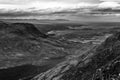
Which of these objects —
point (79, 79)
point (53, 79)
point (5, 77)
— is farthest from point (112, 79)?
point (5, 77)

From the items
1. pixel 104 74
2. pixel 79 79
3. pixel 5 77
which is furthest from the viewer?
pixel 5 77

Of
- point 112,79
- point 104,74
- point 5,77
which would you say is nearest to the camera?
point 112,79

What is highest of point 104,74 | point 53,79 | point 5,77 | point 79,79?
point 104,74

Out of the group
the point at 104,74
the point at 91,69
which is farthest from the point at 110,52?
the point at 104,74

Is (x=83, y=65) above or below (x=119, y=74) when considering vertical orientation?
below

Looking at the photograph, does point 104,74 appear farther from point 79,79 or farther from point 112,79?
point 79,79

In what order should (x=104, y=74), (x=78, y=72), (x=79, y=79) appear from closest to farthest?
(x=104, y=74)
(x=79, y=79)
(x=78, y=72)

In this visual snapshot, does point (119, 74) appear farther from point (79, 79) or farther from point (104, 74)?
point (79, 79)

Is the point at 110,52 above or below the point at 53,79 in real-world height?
above

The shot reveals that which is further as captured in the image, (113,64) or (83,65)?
(83,65)
